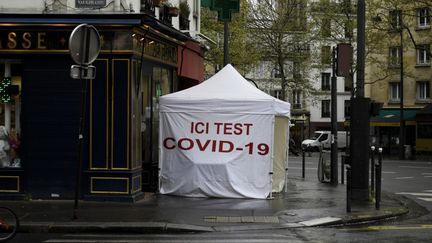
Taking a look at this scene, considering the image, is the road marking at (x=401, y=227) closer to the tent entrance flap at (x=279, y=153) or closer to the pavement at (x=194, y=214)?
the pavement at (x=194, y=214)

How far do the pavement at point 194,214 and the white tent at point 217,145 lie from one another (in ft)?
1.43

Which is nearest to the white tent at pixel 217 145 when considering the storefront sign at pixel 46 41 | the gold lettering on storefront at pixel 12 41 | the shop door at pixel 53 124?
the storefront sign at pixel 46 41

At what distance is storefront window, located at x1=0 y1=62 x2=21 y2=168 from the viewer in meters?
13.8

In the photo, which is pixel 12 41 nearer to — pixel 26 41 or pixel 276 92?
pixel 26 41

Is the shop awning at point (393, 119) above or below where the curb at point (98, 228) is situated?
above

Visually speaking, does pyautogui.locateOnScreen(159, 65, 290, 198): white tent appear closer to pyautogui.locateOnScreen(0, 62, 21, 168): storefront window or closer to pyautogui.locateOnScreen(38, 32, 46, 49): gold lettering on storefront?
pyautogui.locateOnScreen(38, 32, 46, 49): gold lettering on storefront

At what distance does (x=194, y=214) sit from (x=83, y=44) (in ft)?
12.7

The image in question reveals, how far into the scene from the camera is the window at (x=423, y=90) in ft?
158

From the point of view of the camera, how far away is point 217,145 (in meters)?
14.9

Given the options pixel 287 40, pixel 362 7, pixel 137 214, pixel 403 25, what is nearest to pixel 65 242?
pixel 137 214

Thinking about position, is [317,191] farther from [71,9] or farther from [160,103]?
[71,9]

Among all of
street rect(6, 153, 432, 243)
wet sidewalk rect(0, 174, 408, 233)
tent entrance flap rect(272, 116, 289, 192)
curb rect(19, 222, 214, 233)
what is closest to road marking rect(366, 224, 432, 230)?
street rect(6, 153, 432, 243)

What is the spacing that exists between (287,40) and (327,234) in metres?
38.4

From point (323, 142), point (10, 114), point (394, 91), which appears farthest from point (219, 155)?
point (394, 91)
